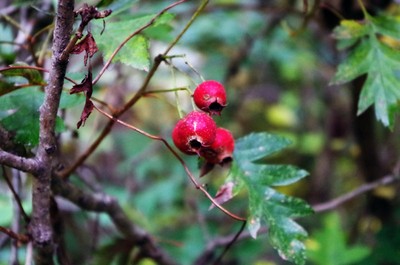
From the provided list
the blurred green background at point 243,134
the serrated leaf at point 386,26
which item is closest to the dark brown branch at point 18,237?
the blurred green background at point 243,134

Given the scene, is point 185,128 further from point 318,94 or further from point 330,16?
point 318,94

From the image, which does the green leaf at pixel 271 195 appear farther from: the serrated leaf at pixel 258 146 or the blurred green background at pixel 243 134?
the blurred green background at pixel 243 134

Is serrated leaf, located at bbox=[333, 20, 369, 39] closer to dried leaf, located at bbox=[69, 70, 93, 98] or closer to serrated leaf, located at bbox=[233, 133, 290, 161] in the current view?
serrated leaf, located at bbox=[233, 133, 290, 161]

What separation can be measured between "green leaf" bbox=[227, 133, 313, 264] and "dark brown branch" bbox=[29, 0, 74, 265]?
0.30 metres

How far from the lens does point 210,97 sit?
2.29 feet

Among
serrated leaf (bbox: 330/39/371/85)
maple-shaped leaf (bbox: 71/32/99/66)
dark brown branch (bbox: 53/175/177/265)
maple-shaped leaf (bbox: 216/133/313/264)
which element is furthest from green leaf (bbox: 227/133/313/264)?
maple-shaped leaf (bbox: 71/32/99/66)

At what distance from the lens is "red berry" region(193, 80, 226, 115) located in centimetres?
70

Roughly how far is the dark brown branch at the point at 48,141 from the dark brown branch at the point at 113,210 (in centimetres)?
10

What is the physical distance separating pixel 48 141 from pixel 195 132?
0.58 feet

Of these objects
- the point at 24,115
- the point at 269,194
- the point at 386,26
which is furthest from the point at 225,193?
the point at 386,26

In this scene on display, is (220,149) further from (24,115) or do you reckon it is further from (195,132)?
(24,115)

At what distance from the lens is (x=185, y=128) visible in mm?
692

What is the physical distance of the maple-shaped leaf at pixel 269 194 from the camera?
82 centimetres

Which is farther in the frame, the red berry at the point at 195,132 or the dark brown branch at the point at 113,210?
the dark brown branch at the point at 113,210
